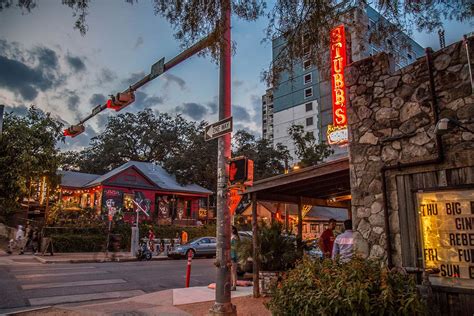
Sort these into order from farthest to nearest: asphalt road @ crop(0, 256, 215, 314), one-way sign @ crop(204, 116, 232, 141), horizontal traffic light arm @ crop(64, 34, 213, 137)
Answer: asphalt road @ crop(0, 256, 215, 314) → one-way sign @ crop(204, 116, 232, 141) → horizontal traffic light arm @ crop(64, 34, 213, 137)

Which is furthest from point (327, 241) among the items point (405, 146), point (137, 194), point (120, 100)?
point (137, 194)

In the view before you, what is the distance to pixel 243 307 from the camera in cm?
832

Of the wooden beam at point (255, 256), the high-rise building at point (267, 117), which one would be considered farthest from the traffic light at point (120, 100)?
the high-rise building at point (267, 117)

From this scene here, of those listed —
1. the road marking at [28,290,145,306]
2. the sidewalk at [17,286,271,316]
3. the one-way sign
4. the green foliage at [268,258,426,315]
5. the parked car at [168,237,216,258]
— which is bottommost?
the road marking at [28,290,145,306]

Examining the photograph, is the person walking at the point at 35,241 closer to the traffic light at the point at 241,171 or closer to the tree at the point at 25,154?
the tree at the point at 25,154

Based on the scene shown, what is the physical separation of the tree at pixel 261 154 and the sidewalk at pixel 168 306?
35.4 meters

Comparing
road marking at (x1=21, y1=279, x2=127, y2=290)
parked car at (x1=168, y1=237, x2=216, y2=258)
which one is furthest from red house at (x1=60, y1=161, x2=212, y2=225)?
road marking at (x1=21, y1=279, x2=127, y2=290)

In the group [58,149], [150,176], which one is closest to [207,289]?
[58,149]

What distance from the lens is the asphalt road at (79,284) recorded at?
9366 mm

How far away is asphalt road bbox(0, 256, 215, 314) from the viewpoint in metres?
9.37

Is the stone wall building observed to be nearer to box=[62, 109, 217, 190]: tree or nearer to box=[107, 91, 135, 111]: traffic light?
box=[107, 91, 135, 111]: traffic light

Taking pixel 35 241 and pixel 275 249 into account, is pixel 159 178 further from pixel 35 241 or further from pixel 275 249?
pixel 275 249

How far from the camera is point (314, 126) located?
53.5 m

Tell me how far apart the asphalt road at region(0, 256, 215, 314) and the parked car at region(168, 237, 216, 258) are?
24.5 feet
